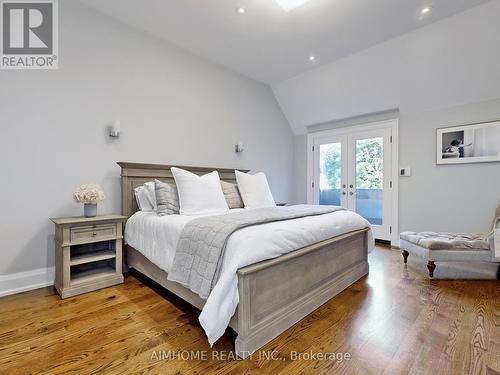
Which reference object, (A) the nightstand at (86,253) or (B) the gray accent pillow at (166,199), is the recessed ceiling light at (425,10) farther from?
(A) the nightstand at (86,253)

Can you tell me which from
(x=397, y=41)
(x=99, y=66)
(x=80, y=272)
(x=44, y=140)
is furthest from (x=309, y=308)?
(x=397, y=41)

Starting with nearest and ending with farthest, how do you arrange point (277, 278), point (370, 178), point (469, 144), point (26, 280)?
point (277, 278) → point (26, 280) → point (469, 144) → point (370, 178)

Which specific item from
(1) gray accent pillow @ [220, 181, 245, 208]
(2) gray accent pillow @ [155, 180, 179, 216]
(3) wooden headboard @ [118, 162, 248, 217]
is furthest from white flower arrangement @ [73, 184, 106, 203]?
(1) gray accent pillow @ [220, 181, 245, 208]

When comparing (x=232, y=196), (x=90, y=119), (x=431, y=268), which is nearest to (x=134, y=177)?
(x=90, y=119)

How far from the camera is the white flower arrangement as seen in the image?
233 cm

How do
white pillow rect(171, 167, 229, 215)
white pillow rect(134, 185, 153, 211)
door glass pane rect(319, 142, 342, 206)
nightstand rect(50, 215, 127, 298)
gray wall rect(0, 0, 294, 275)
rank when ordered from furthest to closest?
door glass pane rect(319, 142, 342, 206) → white pillow rect(134, 185, 153, 211) → white pillow rect(171, 167, 229, 215) → gray wall rect(0, 0, 294, 275) → nightstand rect(50, 215, 127, 298)

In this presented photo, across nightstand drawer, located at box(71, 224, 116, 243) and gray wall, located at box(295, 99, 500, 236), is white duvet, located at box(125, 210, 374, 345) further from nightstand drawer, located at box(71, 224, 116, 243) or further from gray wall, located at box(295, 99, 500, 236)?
gray wall, located at box(295, 99, 500, 236)

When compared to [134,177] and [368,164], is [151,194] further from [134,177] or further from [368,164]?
[368,164]

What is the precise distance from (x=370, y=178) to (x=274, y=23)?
2.92 m

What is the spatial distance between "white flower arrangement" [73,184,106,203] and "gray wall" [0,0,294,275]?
0.32 meters

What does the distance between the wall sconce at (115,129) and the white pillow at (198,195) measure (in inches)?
32.5

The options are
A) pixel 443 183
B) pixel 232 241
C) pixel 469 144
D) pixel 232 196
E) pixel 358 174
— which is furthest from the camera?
pixel 358 174

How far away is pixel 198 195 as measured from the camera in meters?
2.59

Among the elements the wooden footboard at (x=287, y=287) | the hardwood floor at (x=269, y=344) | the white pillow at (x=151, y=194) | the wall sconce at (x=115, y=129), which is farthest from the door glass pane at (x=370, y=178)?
the wall sconce at (x=115, y=129)
